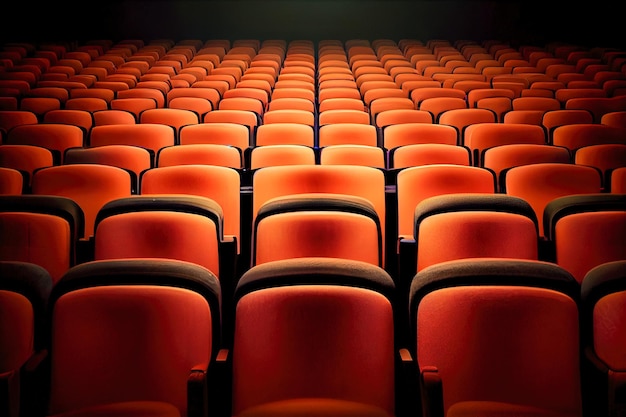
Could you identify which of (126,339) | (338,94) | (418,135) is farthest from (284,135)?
(126,339)

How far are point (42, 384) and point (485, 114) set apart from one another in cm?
231

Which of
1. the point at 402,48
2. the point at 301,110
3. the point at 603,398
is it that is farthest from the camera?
the point at 402,48

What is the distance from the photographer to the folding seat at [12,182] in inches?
64.6

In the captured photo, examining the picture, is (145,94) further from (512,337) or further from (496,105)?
(512,337)

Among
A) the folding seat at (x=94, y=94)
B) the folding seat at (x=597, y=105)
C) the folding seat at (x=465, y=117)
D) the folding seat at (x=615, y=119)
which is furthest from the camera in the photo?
the folding seat at (x=94, y=94)

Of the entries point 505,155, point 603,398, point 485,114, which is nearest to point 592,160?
point 505,155

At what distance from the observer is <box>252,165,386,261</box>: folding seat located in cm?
165

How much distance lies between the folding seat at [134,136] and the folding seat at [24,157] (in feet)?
1.15

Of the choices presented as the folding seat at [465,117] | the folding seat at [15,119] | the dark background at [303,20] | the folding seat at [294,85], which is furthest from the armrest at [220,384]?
the dark background at [303,20]

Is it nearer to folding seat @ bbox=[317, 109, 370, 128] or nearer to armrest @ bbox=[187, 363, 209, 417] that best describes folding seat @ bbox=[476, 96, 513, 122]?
folding seat @ bbox=[317, 109, 370, 128]

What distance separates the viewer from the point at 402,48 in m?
5.65

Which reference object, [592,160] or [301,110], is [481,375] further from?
[301,110]

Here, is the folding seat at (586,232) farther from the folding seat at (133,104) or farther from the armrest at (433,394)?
the folding seat at (133,104)

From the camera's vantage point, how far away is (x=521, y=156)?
198 cm
